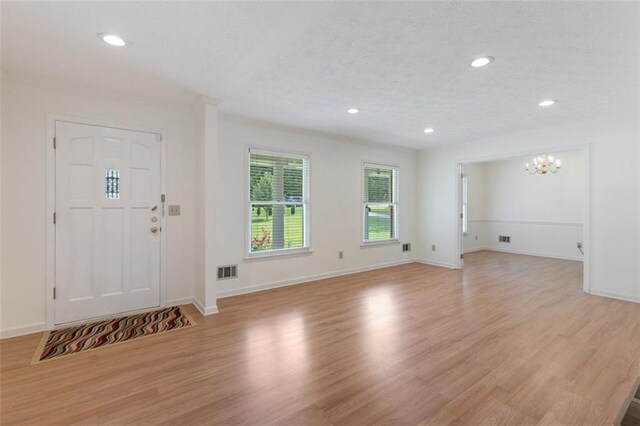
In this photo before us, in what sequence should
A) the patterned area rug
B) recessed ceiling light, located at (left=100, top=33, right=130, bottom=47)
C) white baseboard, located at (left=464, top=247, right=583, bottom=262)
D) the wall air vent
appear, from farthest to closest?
white baseboard, located at (left=464, top=247, right=583, bottom=262) → the wall air vent → the patterned area rug → recessed ceiling light, located at (left=100, top=33, right=130, bottom=47)

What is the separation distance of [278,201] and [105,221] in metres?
2.23

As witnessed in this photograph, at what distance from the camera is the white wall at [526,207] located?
276 inches

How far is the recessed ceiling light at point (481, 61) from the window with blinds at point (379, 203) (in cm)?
324

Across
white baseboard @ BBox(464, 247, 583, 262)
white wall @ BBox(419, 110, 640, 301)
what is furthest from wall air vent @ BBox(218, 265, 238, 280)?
white baseboard @ BBox(464, 247, 583, 262)

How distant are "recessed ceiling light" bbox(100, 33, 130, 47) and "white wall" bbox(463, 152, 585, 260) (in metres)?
8.23

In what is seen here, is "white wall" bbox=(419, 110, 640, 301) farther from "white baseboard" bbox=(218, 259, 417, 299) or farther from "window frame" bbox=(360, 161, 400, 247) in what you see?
"white baseboard" bbox=(218, 259, 417, 299)

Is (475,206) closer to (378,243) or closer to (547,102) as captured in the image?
(378,243)

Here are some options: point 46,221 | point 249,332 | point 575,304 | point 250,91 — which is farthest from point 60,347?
point 575,304

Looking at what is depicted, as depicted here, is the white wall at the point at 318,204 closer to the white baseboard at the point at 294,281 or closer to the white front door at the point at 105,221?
the white baseboard at the point at 294,281

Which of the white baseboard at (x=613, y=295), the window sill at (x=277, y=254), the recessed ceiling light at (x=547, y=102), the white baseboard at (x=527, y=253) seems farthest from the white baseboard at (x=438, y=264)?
the recessed ceiling light at (x=547, y=102)

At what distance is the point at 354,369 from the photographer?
227 cm

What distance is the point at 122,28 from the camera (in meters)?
2.10

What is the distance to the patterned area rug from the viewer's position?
2.61 m

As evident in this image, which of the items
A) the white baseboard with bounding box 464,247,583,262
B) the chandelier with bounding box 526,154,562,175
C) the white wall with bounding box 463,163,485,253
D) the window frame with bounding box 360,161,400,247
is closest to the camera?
the window frame with bounding box 360,161,400,247
